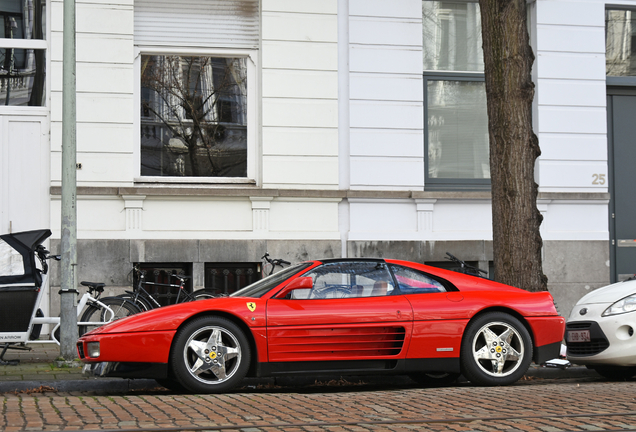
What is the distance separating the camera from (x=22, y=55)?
12.4m

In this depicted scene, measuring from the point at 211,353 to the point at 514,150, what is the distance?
4458 millimetres

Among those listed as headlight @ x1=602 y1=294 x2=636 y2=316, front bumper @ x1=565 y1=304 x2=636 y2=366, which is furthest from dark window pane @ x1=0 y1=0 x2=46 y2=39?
headlight @ x1=602 y1=294 x2=636 y2=316

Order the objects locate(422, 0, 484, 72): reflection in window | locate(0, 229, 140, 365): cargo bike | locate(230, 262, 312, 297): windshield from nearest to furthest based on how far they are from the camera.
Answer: locate(230, 262, 312, 297): windshield, locate(0, 229, 140, 365): cargo bike, locate(422, 0, 484, 72): reflection in window

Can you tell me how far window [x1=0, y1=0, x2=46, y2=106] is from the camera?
486 inches

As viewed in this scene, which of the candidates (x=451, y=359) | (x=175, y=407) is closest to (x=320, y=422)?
(x=175, y=407)

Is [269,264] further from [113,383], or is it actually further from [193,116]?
[113,383]

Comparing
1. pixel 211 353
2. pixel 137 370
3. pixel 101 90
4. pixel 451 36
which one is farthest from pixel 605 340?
pixel 101 90

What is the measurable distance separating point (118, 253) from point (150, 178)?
1.25 metres

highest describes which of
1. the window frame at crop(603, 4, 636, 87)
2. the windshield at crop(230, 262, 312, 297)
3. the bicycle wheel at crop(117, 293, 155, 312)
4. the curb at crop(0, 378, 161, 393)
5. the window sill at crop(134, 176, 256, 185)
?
the window frame at crop(603, 4, 636, 87)

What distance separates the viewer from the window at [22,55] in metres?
12.3

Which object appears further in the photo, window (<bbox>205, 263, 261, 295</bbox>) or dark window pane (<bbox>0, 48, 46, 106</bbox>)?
window (<bbox>205, 263, 261, 295</bbox>)

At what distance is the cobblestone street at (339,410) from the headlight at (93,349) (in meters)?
0.36

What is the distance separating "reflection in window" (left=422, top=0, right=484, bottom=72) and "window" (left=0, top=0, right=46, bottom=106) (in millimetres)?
6040

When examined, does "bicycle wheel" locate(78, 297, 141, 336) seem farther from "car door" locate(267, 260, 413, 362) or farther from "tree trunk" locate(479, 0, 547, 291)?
"tree trunk" locate(479, 0, 547, 291)
